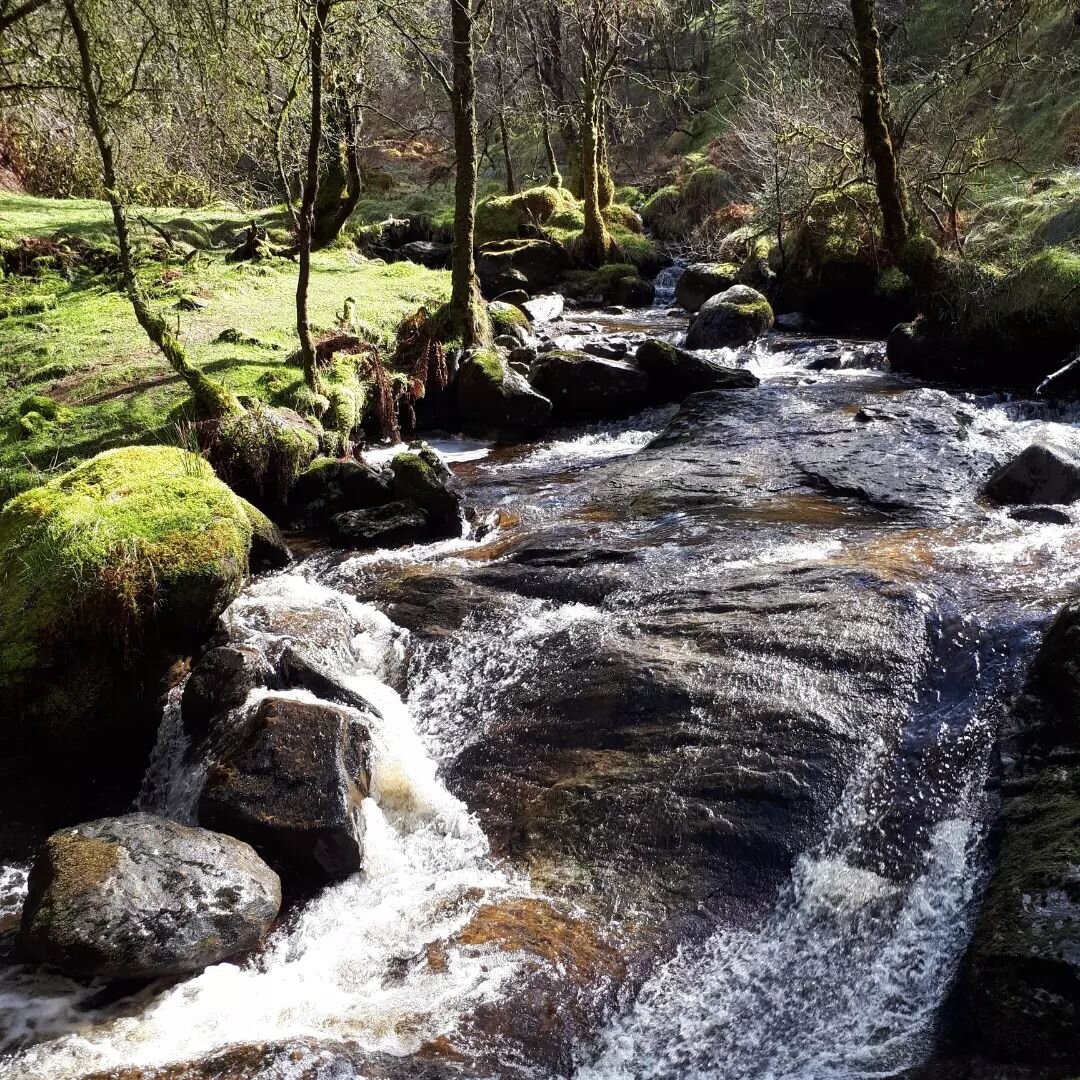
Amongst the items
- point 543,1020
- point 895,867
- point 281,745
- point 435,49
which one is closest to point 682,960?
point 543,1020

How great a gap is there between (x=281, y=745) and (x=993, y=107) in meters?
23.8

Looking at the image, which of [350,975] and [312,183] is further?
[312,183]

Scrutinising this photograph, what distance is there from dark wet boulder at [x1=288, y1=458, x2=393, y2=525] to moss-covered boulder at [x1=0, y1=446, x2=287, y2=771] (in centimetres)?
234

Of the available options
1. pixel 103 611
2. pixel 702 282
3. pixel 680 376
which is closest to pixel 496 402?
pixel 680 376

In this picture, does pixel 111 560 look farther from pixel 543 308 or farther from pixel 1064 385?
pixel 543 308

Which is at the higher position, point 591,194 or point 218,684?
point 591,194

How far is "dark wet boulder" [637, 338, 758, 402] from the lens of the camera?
42.2 ft

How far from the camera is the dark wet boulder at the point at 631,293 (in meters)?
21.3

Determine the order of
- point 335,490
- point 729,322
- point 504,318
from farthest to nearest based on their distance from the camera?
point 729,322
point 504,318
point 335,490

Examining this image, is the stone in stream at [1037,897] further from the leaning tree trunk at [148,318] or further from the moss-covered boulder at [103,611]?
the leaning tree trunk at [148,318]

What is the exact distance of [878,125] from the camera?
14.0m

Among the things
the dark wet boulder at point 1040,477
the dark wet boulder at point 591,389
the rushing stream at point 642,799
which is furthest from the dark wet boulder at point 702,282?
the rushing stream at point 642,799

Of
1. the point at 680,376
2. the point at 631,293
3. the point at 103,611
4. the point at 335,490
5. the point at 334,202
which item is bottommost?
the point at 103,611

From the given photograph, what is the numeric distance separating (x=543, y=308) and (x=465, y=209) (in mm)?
5399
